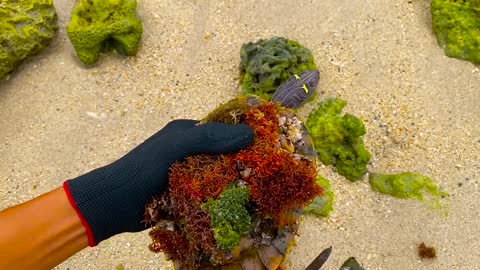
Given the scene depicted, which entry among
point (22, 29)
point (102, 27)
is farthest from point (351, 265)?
point (22, 29)

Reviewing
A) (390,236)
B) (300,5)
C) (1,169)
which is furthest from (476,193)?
(1,169)

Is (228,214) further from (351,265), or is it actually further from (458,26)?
(458,26)

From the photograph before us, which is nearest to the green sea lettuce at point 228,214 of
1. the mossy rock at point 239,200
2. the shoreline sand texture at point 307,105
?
the mossy rock at point 239,200

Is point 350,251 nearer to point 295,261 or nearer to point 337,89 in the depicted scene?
point 295,261

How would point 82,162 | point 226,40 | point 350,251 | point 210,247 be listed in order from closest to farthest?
1. point 210,247
2. point 350,251
3. point 82,162
4. point 226,40

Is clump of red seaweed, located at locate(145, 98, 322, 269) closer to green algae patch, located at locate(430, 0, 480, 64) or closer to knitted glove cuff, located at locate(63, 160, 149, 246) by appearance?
knitted glove cuff, located at locate(63, 160, 149, 246)

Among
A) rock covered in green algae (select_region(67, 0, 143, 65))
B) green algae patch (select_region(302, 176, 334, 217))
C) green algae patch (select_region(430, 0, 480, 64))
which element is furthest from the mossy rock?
green algae patch (select_region(430, 0, 480, 64))

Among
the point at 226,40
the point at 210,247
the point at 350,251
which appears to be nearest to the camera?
the point at 210,247
